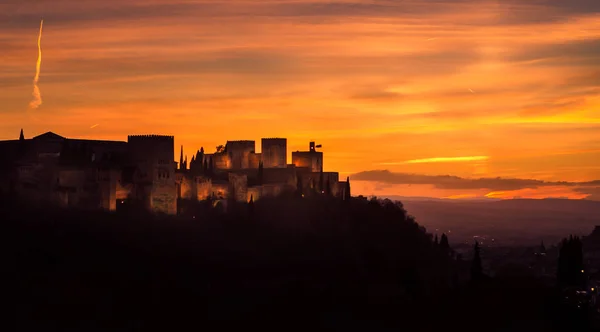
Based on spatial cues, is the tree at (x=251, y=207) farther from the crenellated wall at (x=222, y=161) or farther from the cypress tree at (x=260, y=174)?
the crenellated wall at (x=222, y=161)

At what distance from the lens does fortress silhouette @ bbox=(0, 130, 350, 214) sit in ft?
369

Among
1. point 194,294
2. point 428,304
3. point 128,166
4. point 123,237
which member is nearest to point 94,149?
point 128,166

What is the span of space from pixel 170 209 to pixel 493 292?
39.2 metres

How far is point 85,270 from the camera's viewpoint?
342 ft

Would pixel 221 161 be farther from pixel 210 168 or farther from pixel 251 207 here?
pixel 251 207

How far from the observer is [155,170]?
116m

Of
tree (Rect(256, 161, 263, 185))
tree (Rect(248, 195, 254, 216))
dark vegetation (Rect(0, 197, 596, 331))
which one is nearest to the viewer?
dark vegetation (Rect(0, 197, 596, 331))

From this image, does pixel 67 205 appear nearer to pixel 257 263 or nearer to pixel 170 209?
pixel 170 209

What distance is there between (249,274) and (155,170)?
1397 centimetres

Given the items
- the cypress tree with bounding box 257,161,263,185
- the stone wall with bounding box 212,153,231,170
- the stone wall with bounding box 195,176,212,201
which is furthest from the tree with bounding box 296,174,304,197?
the stone wall with bounding box 195,176,212,201

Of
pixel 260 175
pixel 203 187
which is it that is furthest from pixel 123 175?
pixel 260 175

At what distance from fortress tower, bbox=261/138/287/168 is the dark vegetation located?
7.67 m

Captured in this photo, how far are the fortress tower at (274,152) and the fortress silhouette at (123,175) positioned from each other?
3454 millimetres

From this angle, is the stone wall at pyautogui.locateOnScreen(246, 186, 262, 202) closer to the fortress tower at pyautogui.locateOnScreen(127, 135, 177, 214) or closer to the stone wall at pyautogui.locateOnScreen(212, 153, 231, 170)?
the stone wall at pyautogui.locateOnScreen(212, 153, 231, 170)
